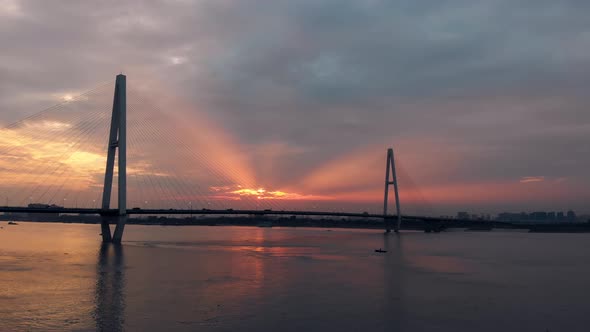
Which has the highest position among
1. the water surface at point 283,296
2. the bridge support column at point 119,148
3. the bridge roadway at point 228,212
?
the bridge support column at point 119,148

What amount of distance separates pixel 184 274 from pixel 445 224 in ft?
370

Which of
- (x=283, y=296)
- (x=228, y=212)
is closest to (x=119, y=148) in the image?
(x=228, y=212)

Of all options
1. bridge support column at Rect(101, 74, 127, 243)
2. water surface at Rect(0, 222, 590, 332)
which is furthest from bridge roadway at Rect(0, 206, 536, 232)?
water surface at Rect(0, 222, 590, 332)

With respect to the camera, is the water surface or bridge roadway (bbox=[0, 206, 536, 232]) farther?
bridge roadway (bbox=[0, 206, 536, 232])

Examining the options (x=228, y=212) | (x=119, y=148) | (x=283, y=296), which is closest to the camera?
(x=283, y=296)

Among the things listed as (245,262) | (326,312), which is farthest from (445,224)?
(326,312)

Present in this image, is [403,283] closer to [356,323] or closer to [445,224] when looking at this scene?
[356,323]

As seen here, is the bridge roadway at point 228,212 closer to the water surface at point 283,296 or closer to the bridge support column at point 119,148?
the bridge support column at point 119,148

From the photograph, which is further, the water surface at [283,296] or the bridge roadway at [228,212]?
the bridge roadway at [228,212]

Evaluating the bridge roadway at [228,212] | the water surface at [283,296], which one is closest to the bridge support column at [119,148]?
the bridge roadway at [228,212]

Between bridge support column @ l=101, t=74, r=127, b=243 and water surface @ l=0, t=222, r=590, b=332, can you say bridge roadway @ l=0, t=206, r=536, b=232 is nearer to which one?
bridge support column @ l=101, t=74, r=127, b=243

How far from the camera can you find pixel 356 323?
18.3 metres

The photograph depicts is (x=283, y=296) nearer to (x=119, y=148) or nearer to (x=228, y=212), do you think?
(x=119, y=148)

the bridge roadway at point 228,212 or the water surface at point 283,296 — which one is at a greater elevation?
the bridge roadway at point 228,212
